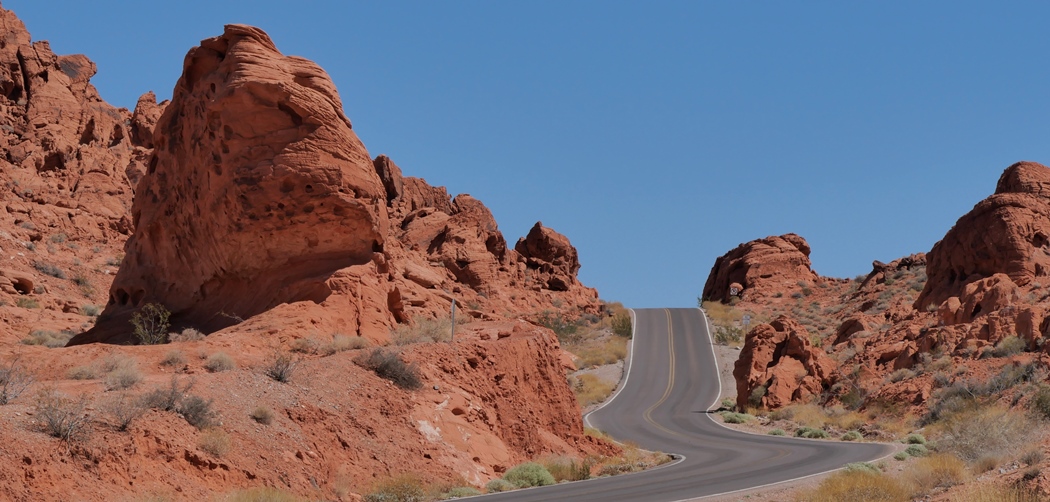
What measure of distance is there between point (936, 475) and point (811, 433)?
1896cm

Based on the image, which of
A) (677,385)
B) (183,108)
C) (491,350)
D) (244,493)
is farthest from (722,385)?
(244,493)

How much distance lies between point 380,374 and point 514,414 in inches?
167

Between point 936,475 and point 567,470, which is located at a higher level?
point 936,475

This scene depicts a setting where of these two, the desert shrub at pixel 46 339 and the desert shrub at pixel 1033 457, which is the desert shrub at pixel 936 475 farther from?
the desert shrub at pixel 46 339

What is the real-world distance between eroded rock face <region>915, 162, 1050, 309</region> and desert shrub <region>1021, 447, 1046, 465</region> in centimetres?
3060

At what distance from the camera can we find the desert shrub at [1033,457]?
49.1 ft

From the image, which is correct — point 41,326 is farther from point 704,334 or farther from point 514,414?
point 704,334

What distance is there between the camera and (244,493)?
1480 centimetres

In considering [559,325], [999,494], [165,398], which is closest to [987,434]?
[999,494]

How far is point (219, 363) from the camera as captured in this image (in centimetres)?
1936

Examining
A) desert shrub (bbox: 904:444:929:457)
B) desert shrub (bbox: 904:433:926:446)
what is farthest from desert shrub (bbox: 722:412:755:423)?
desert shrub (bbox: 904:444:929:457)

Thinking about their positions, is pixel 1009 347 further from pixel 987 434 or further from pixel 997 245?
pixel 987 434

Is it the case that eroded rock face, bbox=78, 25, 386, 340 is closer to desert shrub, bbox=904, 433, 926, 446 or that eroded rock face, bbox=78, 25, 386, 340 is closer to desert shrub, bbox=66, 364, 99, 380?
desert shrub, bbox=66, 364, 99, 380

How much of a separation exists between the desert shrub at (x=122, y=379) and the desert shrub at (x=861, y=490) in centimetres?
1157
